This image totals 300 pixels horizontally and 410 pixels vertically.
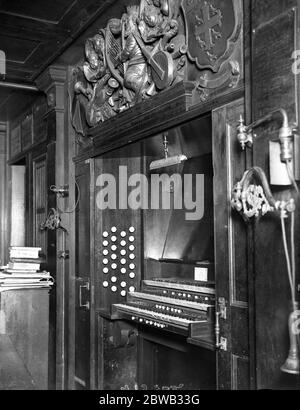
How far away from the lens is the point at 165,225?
473 cm

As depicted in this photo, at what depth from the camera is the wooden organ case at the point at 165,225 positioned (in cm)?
288

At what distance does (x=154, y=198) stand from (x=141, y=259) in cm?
61

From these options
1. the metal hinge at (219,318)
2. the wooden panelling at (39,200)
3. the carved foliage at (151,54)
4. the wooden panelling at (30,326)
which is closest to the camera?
the metal hinge at (219,318)

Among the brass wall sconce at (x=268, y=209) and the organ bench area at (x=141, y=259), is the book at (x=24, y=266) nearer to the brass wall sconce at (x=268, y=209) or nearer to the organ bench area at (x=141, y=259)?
the organ bench area at (x=141, y=259)

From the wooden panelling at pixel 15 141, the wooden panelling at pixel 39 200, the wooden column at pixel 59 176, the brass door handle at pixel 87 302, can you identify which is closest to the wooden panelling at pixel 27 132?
the wooden panelling at pixel 15 141

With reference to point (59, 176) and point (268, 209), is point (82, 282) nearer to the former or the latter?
point (59, 176)

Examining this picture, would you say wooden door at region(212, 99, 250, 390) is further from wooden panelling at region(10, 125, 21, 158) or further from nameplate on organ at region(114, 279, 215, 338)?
wooden panelling at region(10, 125, 21, 158)

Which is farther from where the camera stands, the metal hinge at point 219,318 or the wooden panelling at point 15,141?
the wooden panelling at point 15,141

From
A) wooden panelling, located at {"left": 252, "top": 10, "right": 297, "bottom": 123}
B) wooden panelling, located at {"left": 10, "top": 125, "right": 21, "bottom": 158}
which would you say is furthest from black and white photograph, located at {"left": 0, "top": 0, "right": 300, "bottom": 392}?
wooden panelling, located at {"left": 10, "top": 125, "right": 21, "bottom": 158}

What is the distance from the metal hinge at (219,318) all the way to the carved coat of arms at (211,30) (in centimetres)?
140

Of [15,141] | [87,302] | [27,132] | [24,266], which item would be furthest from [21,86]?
[87,302]

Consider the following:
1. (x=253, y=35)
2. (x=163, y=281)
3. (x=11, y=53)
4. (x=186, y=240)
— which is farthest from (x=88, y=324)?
(x=253, y=35)

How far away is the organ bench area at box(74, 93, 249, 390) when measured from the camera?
4.09 metres

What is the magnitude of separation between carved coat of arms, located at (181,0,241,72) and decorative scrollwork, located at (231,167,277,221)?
2.63 ft
